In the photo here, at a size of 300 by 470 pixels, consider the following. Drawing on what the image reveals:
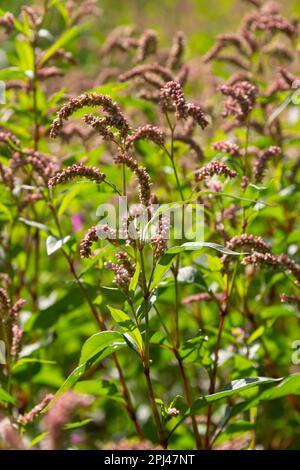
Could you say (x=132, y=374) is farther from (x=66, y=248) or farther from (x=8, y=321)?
(x=8, y=321)

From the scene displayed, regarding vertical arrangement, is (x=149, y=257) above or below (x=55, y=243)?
below

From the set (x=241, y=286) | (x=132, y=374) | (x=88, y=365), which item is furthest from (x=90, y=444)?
(x=88, y=365)

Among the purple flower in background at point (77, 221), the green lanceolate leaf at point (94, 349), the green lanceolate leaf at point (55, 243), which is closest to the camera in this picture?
the green lanceolate leaf at point (94, 349)

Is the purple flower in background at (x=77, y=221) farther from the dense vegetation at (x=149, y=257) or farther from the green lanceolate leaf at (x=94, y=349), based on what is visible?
the green lanceolate leaf at (x=94, y=349)

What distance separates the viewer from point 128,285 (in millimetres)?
1731

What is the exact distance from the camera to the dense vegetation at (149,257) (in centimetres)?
176

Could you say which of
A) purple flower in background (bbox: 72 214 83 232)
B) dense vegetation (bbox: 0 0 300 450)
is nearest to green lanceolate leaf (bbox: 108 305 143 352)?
dense vegetation (bbox: 0 0 300 450)

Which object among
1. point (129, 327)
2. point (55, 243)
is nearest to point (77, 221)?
point (55, 243)

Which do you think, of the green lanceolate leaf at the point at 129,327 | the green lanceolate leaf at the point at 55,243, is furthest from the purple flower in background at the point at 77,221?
the green lanceolate leaf at the point at 129,327

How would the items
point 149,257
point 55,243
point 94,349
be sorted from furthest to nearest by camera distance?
point 149,257 < point 55,243 < point 94,349

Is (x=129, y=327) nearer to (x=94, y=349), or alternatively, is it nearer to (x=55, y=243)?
(x=94, y=349)

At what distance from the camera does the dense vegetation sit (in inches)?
69.2

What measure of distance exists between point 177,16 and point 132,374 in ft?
17.2

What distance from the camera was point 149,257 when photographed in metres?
3.37
